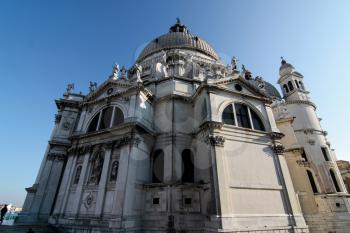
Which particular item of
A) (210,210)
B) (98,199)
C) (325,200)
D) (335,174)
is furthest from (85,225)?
(335,174)

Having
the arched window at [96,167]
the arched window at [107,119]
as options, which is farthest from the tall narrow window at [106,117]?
the arched window at [96,167]

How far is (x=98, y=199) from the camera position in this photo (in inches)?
559

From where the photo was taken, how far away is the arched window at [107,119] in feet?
57.0

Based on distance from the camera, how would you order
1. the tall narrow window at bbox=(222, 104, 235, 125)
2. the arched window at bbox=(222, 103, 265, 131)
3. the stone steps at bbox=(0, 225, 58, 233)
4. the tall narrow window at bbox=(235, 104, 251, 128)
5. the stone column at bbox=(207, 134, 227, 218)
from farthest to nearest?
1. the tall narrow window at bbox=(235, 104, 251, 128)
2. the arched window at bbox=(222, 103, 265, 131)
3. the tall narrow window at bbox=(222, 104, 235, 125)
4. the stone steps at bbox=(0, 225, 58, 233)
5. the stone column at bbox=(207, 134, 227, 218)

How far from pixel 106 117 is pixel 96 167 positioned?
15.3ft

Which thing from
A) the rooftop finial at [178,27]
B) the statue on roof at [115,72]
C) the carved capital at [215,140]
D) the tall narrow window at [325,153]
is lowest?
the carved capital at [215,140]

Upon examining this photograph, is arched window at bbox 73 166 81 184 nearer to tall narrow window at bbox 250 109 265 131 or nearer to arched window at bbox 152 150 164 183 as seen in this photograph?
arched window at bbox 152 150 164 183

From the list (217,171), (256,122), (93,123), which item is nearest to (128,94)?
(93,123)

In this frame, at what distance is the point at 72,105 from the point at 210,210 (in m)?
18.6

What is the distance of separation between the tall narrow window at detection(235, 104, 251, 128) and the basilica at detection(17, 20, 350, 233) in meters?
0.10

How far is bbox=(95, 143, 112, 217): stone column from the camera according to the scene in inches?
545

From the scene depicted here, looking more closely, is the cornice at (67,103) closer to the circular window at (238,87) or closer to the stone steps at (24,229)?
the stone steps at (24,229)

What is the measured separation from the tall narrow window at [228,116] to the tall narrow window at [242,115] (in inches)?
23.4

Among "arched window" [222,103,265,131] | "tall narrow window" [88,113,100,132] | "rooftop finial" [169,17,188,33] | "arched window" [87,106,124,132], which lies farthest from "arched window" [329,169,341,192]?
"rooftop finial" [169,17,188,33]
